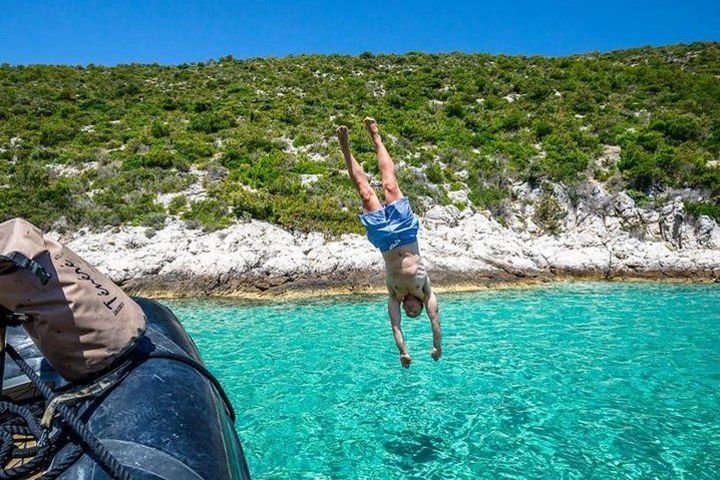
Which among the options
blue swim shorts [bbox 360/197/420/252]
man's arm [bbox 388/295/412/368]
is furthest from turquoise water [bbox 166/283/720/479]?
blue swim shorts [bbox 360/197/420/252]

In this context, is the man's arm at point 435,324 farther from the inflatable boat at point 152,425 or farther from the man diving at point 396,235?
the inflatable boat at point 152,425

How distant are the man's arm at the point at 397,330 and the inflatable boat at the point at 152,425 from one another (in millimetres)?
2939

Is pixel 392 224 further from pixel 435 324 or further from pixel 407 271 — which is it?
pixel 435 324

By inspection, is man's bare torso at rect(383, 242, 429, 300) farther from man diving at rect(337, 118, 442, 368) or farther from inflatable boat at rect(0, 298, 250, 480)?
inflatable boat at rect(0, 298, 250, 480)

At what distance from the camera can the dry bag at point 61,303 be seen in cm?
242

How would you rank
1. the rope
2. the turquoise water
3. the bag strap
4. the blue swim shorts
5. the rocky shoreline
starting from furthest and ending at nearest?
the rocky shoreline, the blue swim shorts, the turquoise water, the bag strap, the rope

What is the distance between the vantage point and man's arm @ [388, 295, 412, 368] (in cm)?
593

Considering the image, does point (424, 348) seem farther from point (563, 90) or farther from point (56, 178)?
point (563, 90)

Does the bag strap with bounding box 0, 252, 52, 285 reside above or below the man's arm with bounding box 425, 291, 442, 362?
above

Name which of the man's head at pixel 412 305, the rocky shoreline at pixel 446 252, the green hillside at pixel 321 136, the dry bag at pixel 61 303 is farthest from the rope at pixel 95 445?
the green hillside at pixel 321 136

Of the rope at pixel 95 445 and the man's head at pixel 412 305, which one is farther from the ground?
the rope at pixel 95 445

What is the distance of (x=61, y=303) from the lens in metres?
2.56

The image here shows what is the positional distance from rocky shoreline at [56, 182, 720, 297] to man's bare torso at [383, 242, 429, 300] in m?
9.96

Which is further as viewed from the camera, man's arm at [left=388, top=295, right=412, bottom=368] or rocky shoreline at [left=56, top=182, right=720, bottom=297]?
rocky shoreline at [left=56, top=182, right=720, bottom=297]
